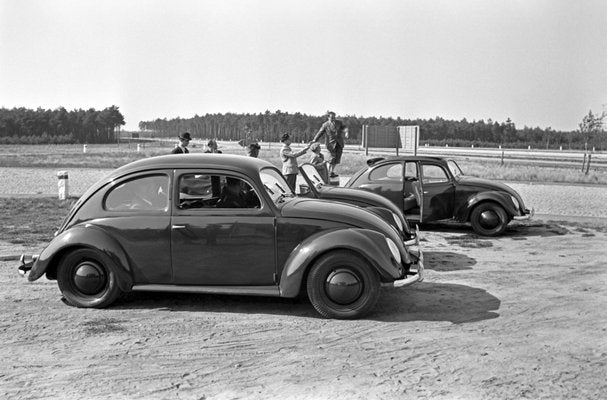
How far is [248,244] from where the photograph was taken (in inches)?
243

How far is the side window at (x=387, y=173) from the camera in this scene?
1186 centimetres

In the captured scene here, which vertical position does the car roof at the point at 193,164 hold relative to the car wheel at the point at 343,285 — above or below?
above

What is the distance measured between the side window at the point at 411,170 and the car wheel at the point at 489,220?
132 centimetres

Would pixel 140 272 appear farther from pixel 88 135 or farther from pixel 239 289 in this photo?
pixel 88 135

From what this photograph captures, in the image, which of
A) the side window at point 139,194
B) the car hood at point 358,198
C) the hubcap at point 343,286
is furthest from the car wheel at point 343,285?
the car hood at point 358,198

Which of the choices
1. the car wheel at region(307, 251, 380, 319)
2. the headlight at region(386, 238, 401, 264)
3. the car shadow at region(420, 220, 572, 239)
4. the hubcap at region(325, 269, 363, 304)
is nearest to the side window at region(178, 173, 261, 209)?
the car wheel at region(307, 251, 380, 319)

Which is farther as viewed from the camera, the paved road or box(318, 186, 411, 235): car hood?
the paved road

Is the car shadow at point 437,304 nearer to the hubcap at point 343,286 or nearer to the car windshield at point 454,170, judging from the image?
the hubcap at point 343,286

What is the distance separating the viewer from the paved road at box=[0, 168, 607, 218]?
53.4ft

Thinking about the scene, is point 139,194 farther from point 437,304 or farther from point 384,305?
point 437,304

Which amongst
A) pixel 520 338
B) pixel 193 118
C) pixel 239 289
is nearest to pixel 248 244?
pixel 239 289

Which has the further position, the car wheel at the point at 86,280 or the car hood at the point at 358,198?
the car hood at the point at 358,198

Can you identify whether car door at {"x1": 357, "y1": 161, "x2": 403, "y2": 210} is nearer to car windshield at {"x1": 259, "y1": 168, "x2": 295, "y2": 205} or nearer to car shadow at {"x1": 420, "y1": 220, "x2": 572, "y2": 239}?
car shadow at {"x1": 420, "y1": 220, "x2": 572, "y2": 239}

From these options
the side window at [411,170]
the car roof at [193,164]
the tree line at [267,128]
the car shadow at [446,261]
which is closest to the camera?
the car roof at [193,164]
